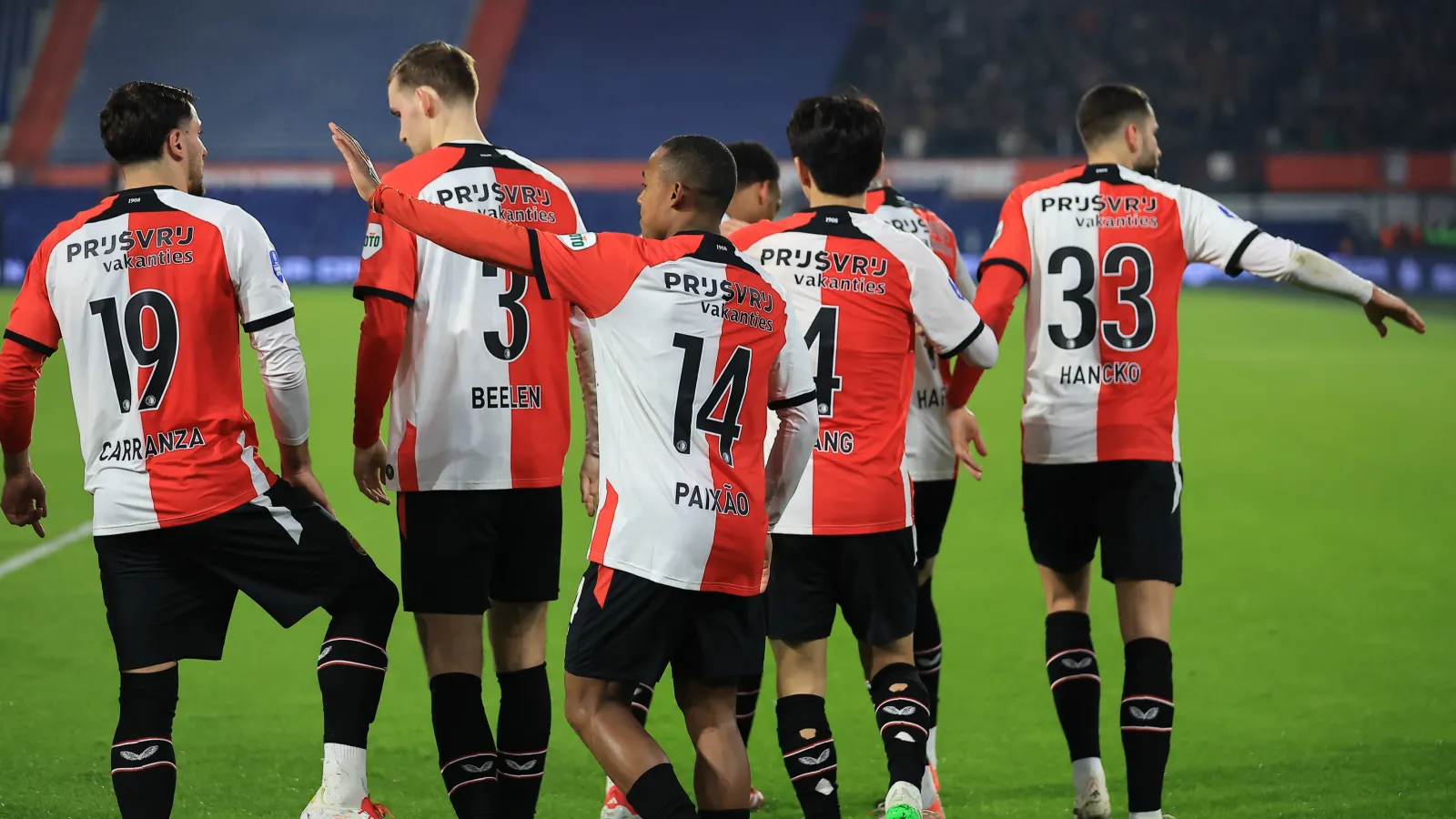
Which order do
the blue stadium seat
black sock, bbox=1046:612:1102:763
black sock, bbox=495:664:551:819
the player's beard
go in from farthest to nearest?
the blue stadium seat, black sock, bbox=1046:612:1102:763, black sock, bbox=495:664:551:819, the player's beard

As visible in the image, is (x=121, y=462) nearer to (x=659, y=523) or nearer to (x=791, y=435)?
(x=659, y=523)

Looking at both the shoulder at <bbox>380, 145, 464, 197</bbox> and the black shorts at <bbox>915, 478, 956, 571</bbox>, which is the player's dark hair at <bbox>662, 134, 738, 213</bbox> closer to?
the shoulder at <bbox>380, 145, 464, 197</bbox>

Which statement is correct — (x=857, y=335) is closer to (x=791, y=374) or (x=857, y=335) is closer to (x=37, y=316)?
(x=791, y=374)

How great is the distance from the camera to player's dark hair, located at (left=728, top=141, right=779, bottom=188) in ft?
17.5

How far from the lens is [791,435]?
13.1ft

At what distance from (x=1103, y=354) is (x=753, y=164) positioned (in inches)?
53.1

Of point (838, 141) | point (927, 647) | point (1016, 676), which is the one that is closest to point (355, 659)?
point (838, 141)

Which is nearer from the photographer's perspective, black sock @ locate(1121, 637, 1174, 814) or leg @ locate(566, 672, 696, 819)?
leg @ locate(566, 672, 696, 819)

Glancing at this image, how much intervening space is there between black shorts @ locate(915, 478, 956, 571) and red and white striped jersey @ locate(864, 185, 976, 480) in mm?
37

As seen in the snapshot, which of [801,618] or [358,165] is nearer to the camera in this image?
[358,165]

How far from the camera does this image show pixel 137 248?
3.92 meters

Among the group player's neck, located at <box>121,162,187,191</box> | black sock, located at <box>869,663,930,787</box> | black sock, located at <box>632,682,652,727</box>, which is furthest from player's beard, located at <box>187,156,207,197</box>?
black sock, located at <box>869,663,930,787</box>

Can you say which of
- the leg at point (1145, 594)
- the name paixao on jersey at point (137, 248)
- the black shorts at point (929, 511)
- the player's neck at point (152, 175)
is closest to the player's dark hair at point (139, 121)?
the player's neck at point (152, 175)

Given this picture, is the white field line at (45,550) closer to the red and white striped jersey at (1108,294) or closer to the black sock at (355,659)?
the black sock at (355,659)
